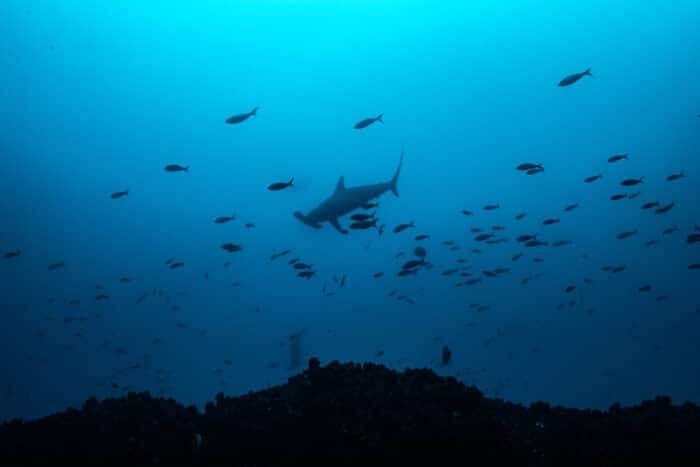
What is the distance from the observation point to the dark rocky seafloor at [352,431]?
4.28 m

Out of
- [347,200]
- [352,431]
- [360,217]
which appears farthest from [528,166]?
[347,200]

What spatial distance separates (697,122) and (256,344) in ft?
206

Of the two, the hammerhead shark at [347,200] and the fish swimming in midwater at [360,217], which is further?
the hammerhead shark at [347,200]

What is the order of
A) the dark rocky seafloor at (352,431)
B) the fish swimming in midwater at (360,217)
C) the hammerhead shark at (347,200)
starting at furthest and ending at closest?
the hammerhead shark at (347,200) < the fish swimming in midwater at (360,217) < the dark rocky seafloor at (352,431)

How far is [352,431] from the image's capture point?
4648 mm

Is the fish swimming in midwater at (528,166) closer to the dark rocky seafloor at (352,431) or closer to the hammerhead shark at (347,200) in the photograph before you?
the dark rocky seafloor at (352,431)

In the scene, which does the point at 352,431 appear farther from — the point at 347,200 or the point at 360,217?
the point at 347,200

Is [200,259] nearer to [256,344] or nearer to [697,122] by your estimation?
[256,344]

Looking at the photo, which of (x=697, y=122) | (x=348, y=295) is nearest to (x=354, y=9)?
(x=697, y=122)

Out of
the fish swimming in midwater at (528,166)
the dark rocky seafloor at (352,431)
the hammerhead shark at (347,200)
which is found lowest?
the hammerhead shark at (347,200)

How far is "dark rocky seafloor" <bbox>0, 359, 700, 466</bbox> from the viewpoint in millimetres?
4281

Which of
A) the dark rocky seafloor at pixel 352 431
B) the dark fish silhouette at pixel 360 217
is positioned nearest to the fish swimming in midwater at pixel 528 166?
the dark fish silhouette at pixel 360 217

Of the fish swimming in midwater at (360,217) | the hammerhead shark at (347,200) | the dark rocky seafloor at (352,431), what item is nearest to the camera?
the dark rocky seafloor at (352,431)

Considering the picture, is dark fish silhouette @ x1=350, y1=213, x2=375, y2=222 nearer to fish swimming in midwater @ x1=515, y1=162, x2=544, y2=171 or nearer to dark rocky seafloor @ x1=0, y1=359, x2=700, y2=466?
fish swimming in midwater @ x1=515, y1=162, x2=544, y2=171
